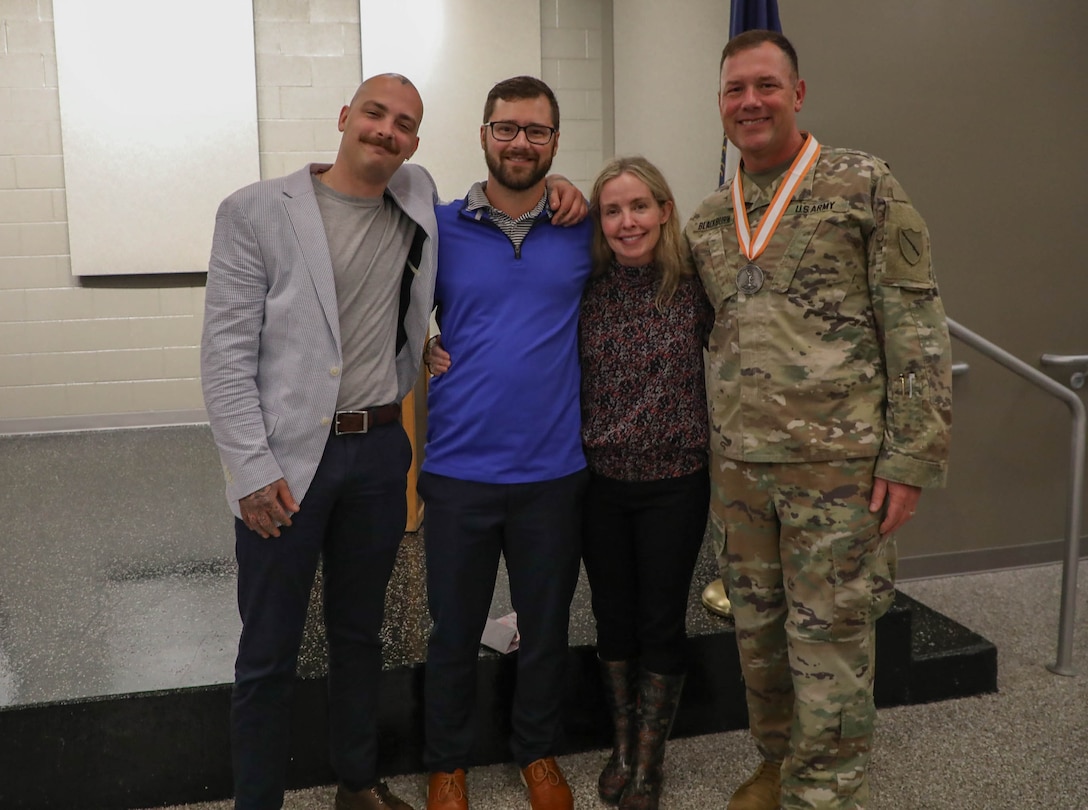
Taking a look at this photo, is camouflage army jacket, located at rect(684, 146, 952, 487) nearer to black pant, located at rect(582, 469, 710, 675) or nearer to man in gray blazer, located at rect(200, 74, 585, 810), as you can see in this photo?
black pant, located at rect(582, 469, 710, 675)

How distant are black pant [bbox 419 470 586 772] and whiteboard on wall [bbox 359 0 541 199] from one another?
3.78 m

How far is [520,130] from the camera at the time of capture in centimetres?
189

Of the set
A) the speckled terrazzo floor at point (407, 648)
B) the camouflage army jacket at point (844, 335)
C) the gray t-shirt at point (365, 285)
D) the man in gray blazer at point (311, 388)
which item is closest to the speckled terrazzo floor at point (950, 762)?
the speckled terrazzo floor at point (407, 648)

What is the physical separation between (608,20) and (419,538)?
12.4 ft

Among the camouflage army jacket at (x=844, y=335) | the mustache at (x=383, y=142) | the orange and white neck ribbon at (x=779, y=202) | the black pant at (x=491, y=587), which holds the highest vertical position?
the mustache at (x=383, y=142)

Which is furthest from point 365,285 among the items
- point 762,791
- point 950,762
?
point 950,762

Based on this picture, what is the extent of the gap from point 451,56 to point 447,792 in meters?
4.47

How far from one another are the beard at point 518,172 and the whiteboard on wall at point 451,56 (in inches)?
141

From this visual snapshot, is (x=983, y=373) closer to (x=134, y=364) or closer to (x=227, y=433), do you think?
(x=227, y=433)

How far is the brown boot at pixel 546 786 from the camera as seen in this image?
2.04 m

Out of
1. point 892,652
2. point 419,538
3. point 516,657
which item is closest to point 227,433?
point 516,657

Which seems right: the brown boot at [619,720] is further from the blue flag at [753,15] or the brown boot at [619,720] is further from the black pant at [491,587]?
the blue flag at [753,15]

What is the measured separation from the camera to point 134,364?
18.0ft

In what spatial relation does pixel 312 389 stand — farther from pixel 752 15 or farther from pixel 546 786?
pixel 752 15
